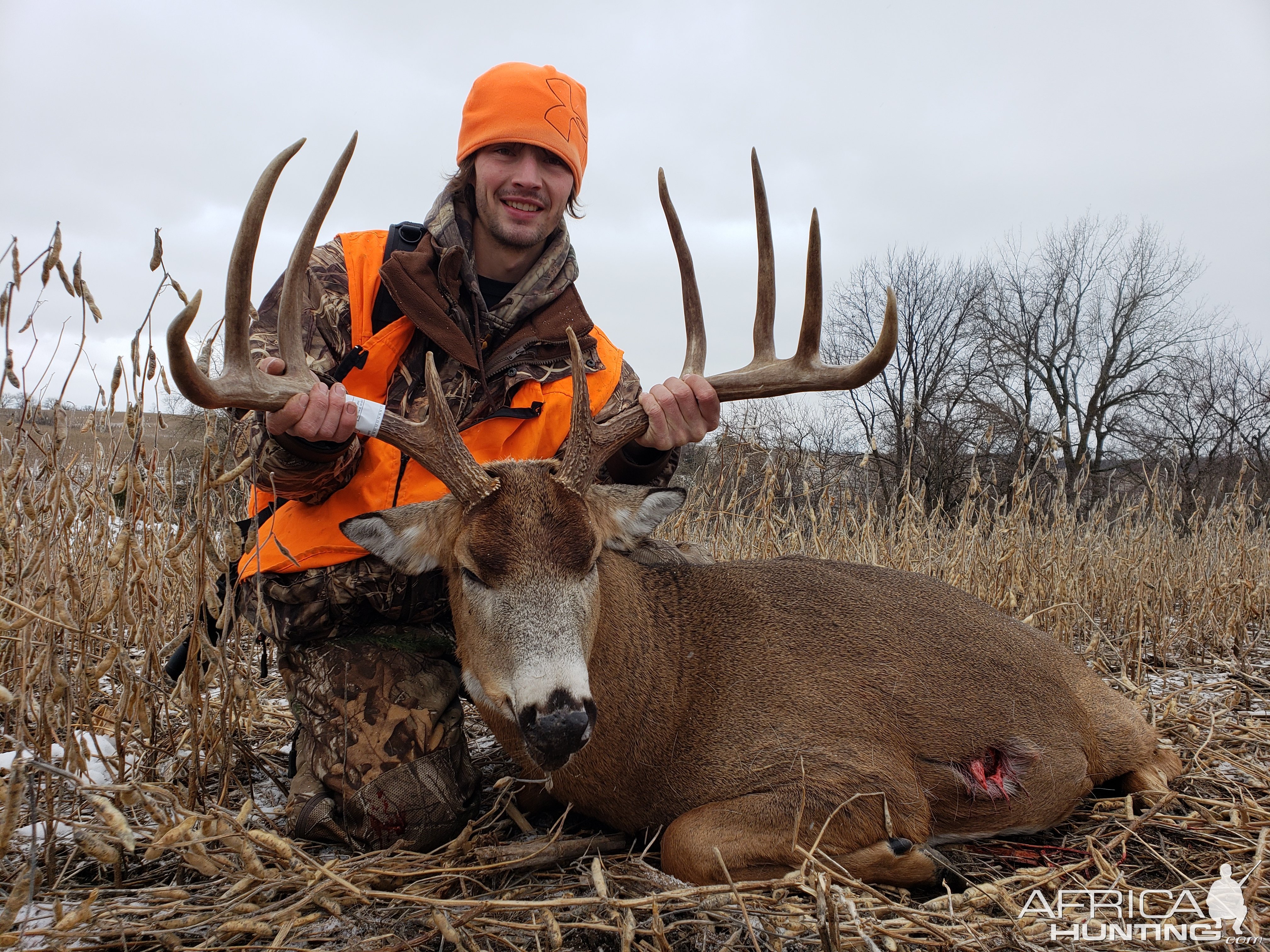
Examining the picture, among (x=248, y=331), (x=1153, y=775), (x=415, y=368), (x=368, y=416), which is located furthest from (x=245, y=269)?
(x=1153, y=775)

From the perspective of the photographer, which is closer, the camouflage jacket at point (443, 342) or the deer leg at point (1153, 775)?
the camouflage jacket at point (443, 342)

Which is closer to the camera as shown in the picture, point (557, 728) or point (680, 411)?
point (557, 728)

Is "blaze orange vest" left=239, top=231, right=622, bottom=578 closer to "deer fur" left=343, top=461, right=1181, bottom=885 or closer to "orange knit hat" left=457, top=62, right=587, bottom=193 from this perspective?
"deer fur" left=343, top=461, right=1181, bottom=885

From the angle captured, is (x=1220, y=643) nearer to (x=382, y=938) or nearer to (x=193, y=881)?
(x=382, y=938)

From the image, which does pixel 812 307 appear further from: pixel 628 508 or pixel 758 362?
pixel 628 508

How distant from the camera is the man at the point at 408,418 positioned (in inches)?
124

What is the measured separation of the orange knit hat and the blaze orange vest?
0.77 m

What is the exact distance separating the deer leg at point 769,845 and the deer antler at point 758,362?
1253 mm

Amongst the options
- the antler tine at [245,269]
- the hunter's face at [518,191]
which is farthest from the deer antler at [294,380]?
the hunter's face at [518,191]

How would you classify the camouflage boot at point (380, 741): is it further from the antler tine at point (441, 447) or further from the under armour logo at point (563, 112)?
the under armour logo at point (563, 112)

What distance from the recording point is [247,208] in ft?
8.67

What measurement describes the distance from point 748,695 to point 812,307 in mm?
1557

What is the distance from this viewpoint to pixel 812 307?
128 inches

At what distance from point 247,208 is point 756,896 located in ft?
8.72
